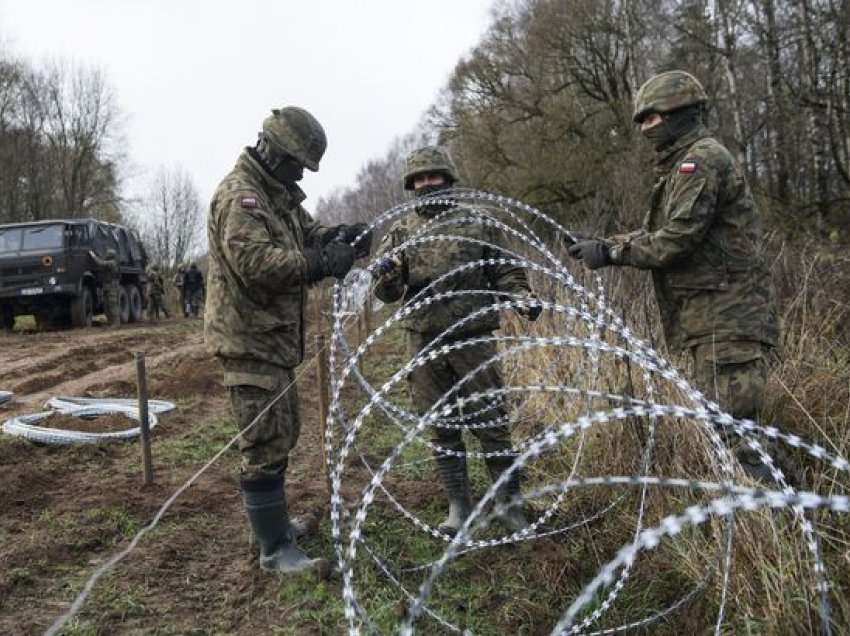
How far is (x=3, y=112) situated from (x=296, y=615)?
33.5 meters

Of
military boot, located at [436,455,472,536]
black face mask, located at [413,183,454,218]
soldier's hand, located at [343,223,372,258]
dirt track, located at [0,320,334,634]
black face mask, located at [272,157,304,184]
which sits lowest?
dirt track, located at [0,320,334,634]

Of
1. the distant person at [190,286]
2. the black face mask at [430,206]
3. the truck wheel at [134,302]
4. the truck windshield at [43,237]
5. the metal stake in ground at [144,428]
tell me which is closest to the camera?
the black face mask at [430,206]

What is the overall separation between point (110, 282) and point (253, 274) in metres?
14.1

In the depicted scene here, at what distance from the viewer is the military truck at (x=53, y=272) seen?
13.4m

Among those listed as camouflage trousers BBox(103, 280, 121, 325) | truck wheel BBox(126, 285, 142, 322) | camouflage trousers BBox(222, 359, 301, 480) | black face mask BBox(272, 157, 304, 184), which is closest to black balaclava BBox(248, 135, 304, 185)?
black face mask BBox(272, 157, 304, 184)

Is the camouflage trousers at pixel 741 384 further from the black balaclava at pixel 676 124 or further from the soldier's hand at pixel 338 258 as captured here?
the soldier's hand at pixel 338 258

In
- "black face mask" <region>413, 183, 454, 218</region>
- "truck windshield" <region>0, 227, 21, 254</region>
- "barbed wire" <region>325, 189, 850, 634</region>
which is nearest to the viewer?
"barbed wire" <region>325, 189, 850, 634</region>

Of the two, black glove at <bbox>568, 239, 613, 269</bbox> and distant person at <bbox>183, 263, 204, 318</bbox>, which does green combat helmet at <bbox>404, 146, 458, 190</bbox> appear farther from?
distant person at <bbox>183, 263, 204, 318</bbox>

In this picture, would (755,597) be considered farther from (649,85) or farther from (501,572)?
(649,85)

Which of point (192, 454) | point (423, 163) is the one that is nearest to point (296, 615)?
point (423, 163)

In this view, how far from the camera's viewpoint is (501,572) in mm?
3131

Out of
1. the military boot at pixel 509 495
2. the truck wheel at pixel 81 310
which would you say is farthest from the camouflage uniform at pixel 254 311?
the truck wheel at pixel 81 310

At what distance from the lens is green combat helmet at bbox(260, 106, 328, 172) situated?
3150mm

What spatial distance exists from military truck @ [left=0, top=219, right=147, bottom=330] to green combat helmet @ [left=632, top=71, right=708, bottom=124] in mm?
12926
